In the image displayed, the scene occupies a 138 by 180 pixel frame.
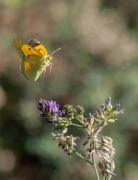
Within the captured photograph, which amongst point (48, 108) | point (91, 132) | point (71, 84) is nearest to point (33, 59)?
point (48, 108)

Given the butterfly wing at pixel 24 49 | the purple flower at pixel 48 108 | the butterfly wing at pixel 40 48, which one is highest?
the butterfly wing at pixel 40 48

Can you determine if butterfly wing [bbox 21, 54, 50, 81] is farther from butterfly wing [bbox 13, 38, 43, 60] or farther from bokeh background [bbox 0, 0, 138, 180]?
bokeh background [bbox 0, 0, 138, 180]

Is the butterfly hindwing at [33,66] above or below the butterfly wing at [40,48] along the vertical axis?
below

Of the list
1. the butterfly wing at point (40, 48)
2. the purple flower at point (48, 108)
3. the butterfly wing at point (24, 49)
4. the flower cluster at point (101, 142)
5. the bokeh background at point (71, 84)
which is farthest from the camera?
the bokeh background at point (71, 84)

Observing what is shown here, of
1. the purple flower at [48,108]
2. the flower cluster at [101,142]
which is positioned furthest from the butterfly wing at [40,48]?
the flower cluster at [101,142]

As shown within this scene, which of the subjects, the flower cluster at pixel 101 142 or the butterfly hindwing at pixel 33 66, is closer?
the flower cluster at pixel 101 142

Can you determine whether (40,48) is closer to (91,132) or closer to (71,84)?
(91,132)

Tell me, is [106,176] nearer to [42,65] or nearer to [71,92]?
[42,65]

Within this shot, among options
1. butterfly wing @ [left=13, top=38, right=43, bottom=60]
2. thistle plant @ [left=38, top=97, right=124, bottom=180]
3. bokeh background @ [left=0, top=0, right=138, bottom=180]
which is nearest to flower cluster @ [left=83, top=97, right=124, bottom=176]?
thistle plant @ [left=38, top=97, right=124, bottom=180]

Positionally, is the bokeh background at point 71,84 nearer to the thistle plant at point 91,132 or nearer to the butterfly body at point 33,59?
the butterfly body at point 33,59
